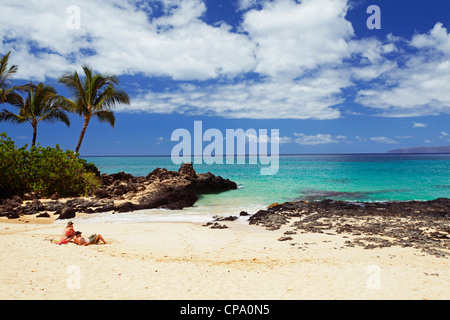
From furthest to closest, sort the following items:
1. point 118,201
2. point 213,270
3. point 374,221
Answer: point 118,201
point 374,221
point 213,270

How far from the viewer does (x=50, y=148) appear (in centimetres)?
2184

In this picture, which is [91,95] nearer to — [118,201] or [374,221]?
[118,201]

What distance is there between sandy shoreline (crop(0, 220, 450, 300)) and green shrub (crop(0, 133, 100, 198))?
33.5 ft

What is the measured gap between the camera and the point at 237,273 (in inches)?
310

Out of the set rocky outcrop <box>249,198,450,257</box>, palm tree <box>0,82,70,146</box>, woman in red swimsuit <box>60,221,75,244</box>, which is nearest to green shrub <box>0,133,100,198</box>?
palm tree <box>0,82,70,146</box>

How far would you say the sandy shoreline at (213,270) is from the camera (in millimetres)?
6477

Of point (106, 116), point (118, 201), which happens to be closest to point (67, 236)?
point (118, 201)

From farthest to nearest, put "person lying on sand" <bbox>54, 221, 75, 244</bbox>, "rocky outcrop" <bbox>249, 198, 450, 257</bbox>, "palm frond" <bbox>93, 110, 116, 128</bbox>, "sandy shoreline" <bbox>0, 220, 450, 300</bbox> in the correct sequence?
"palm frond" <bbox>93, 110, 116, 128</bbox> < "rocky outcrop" <bbox>249, 198, 450, 257</bbox> < "person lying on sand" <bbox>54, 221, 75, 244</bbox> < "sandy shoreline" <bbox>0, 220, 450, 300</bbox>

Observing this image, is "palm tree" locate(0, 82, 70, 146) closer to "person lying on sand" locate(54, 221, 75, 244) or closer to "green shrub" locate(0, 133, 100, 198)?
"green shrub" locate(0, 133, 100, 198)

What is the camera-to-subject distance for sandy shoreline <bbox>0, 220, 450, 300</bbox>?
6477 millimetres

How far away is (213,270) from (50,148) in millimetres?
19231
